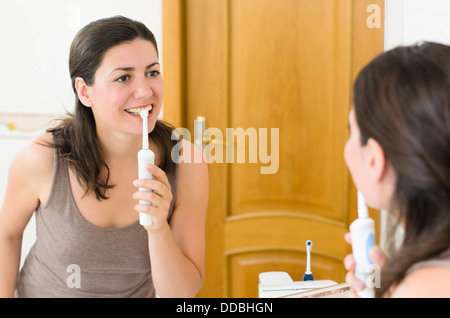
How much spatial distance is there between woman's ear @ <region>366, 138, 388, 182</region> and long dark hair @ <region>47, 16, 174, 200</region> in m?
0.42

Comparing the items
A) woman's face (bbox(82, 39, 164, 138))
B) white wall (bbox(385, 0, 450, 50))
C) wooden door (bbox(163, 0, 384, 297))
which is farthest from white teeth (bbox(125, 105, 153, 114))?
wooden door (bbox(163, 0, 384, 297))

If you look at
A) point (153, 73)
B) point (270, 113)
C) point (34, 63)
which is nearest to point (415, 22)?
point (270, 113)

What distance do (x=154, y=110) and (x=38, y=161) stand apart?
0.76 ft

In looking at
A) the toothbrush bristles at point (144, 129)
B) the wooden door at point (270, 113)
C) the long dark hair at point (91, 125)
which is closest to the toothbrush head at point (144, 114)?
the toothbrush bristles at point (144, 129)

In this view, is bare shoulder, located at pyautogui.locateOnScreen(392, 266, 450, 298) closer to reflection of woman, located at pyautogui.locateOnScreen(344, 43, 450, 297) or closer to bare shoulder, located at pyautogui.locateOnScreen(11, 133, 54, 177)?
Answer: reflection of woman, located at pyautogui.locateOnScreen(344, 43, 450, 297)

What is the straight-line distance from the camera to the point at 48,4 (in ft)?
5.26

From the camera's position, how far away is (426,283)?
479mm

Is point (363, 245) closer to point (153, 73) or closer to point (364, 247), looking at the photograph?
point (364, 247)

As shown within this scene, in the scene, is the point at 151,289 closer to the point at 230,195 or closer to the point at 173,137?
the point at 173,137

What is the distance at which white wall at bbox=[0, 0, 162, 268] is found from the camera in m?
1.60

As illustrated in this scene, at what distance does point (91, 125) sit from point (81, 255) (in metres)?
0.24

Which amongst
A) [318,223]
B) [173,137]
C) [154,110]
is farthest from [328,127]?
[154,110]

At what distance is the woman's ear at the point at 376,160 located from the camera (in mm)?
512
